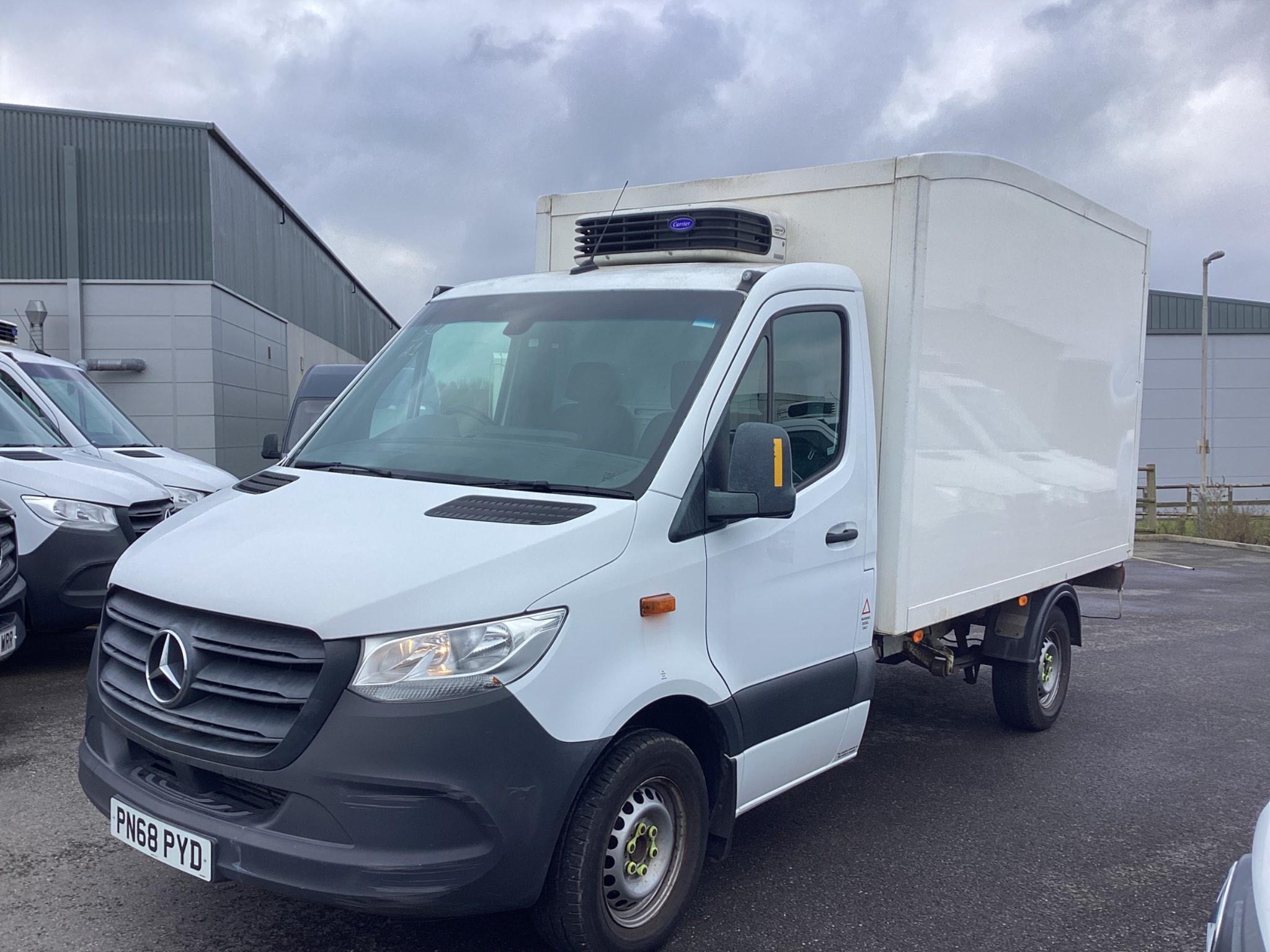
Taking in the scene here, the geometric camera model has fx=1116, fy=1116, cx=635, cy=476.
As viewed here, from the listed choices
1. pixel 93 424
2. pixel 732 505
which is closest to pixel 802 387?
pixel 732 505

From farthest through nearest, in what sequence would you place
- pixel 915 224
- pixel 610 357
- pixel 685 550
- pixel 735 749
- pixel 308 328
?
1. pixel 308 328
2. pixel 915 224
3. pixel 610 357
4. pixel 735 749
5. pixel 685 550

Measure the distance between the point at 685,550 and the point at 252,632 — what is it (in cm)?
134

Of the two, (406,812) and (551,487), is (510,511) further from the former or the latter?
(406,812)

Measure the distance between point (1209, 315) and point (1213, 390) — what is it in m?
2.74

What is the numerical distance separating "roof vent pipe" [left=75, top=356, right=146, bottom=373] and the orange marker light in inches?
753

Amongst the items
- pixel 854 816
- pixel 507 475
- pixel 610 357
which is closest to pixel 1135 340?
pixel 854 816

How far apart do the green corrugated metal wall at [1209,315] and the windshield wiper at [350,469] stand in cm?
4075

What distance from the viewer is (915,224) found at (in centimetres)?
467

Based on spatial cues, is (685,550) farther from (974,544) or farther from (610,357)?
(974,544)

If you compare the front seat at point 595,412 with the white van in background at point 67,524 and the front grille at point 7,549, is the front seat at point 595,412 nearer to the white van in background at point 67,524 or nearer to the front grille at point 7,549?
the front grille at point 7,549

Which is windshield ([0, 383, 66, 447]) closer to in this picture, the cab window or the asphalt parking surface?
the asphalt parking surface

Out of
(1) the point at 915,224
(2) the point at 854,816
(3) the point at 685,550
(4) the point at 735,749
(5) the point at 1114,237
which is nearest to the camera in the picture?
(3) the point at 685,550

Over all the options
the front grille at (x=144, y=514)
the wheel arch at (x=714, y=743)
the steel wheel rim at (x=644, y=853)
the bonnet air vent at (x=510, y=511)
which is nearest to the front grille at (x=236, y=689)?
the bonnet air vent at (x=510, y=511)

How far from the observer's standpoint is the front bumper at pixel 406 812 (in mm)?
2924
